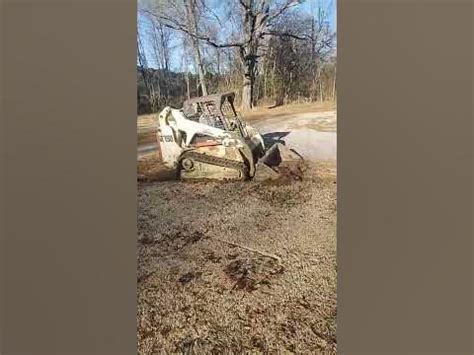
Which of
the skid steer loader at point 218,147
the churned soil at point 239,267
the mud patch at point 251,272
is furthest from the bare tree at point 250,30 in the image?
the mud patch at point 251,272

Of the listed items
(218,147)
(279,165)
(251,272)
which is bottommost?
(251,272)

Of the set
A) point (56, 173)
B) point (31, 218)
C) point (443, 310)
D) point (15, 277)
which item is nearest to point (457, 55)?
point (443, 310)

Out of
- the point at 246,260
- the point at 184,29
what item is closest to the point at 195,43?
the point at 184,29

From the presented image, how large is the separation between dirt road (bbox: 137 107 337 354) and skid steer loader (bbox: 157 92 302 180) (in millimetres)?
74

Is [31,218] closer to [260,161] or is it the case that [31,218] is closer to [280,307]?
[260,161]

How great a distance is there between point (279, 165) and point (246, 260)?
600 mm

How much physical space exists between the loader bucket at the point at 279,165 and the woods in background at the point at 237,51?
11.8 inches

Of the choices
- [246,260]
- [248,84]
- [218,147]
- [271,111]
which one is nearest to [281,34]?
[248,84]

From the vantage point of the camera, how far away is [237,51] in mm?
2088

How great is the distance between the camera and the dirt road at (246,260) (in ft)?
6.52

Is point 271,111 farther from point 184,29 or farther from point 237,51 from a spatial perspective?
point 184,29

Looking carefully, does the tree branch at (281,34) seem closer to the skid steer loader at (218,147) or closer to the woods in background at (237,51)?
the woods in background at (237,51)

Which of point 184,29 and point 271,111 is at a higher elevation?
point 184,29

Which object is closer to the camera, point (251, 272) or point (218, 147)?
point (251, 272)
